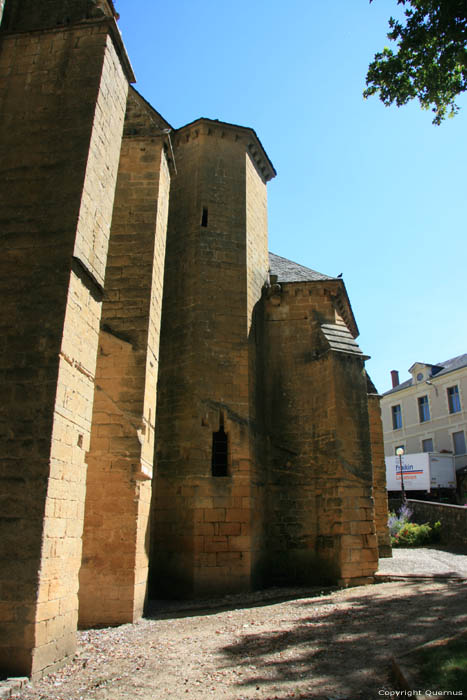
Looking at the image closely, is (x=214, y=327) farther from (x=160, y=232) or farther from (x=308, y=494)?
(x=308, y=494)

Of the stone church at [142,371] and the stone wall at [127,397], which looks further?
the stone wall at [127,397]

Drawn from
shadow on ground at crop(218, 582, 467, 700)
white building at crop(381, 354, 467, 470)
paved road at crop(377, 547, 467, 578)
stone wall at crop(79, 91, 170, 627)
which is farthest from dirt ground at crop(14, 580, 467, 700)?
white building at crop(381, 354, 467, 470)

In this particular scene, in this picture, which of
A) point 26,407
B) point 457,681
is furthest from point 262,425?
point 457,681

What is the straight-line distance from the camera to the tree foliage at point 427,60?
7027mm

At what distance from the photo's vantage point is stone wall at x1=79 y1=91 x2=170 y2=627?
702 cm

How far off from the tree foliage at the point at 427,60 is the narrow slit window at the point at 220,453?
6.72m

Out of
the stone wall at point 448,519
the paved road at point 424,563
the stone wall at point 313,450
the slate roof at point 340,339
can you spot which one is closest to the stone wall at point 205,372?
the stone wall at point 313,450

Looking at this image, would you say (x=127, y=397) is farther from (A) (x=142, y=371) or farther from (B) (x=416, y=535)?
(B) (x=416, y=535)

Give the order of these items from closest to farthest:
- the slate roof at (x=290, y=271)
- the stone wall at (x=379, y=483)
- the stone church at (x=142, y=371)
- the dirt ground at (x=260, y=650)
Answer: the dirt ground at (x=260, y=650), the stone church at (x=142, y=371), the slate roof at (x=290, y=271), the stone wall at (x=379, y=483)

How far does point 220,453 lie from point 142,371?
135 inches

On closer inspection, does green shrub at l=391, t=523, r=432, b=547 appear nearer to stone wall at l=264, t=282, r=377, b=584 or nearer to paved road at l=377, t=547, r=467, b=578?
paved road at l=377, t=547, r=467, b=578

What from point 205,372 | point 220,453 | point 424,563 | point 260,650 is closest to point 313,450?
point 220,453

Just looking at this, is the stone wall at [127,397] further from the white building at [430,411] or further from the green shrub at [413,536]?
the white building at [430,411]

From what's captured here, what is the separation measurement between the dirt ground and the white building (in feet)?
73.5
